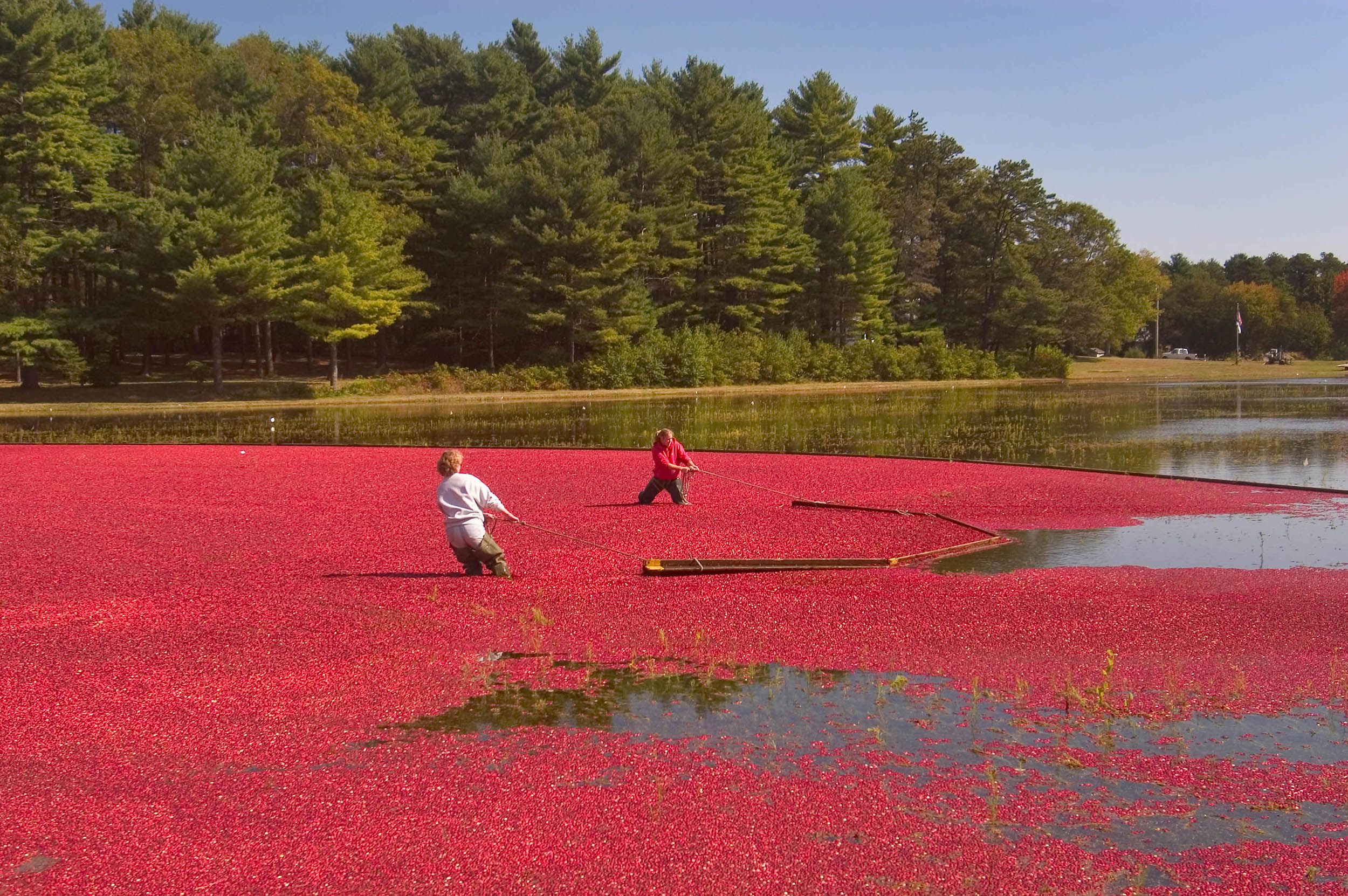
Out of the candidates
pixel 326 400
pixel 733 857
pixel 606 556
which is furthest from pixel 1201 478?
pixel 326 400

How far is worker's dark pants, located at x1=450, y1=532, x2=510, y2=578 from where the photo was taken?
11.9m

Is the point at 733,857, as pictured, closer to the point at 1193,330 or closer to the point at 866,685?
the point at 866,685

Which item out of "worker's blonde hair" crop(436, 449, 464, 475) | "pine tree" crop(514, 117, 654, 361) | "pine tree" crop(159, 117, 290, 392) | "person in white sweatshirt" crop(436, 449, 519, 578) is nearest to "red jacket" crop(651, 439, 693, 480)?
"person in white sweatshirt" crop(436, 449, 519, 578)

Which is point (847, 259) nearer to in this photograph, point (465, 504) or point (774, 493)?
point (774, 493)

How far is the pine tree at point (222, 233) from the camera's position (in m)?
51.3

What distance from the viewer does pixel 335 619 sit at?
10391 mm

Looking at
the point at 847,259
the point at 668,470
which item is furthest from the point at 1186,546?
the point at 847,259

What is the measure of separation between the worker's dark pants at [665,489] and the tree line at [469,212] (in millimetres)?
39367

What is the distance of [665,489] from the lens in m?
17.3

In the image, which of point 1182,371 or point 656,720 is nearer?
point 656,720

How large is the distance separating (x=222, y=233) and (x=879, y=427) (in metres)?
33.8

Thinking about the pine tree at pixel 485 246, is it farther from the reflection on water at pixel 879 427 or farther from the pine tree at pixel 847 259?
the pine tree at pixel 847 259

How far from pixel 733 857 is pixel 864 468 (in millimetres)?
17278

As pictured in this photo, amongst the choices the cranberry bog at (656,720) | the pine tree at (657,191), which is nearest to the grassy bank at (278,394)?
the pine tree at (657,191)
